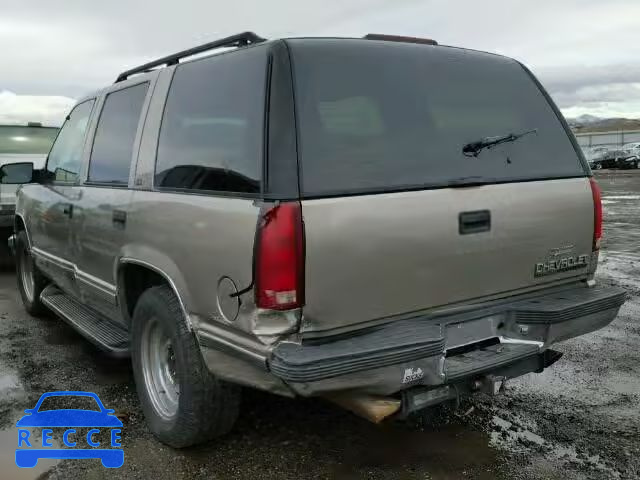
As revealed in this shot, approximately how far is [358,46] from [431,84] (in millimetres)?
429

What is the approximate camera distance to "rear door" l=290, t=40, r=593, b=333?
2.62 meters

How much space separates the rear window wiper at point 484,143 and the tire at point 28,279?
416cm

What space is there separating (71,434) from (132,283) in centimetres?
93

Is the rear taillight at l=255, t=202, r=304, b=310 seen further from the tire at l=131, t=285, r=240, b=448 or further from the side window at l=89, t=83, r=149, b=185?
the side window at l=89, t=83, r=149, b=185

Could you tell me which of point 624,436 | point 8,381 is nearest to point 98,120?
point 8,381

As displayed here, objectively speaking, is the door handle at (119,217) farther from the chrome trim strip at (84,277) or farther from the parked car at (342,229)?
the chrome trim strip at (84,277)

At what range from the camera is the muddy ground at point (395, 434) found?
3154 millimetres

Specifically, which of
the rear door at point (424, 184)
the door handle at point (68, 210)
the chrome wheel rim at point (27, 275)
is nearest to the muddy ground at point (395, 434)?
the rear door at point (424, 184)

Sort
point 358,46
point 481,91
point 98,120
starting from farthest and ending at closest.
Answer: point 98,120 → point 481,91 → point 358,46

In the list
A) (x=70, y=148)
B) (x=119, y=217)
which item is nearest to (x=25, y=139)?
(x=70, y=148)

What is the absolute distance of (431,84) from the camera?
3.15 metres

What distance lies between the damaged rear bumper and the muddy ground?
47 centimetres

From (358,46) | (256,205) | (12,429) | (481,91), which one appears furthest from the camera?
(12,429)

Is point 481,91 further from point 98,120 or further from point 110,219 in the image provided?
point 98,120
